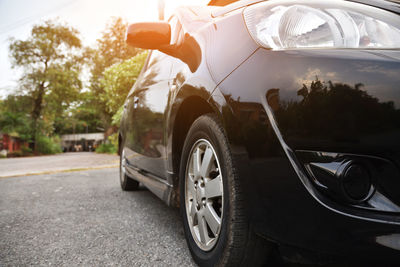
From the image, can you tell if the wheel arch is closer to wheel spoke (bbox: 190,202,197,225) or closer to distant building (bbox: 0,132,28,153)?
wheel spoke (bbox: 190,202,197,225)

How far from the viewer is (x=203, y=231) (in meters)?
1.67

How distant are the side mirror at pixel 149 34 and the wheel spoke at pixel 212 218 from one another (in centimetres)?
102

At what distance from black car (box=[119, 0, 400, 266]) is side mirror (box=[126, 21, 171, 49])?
44cm

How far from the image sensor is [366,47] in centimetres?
114

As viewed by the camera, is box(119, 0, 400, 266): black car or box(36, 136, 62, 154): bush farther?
box(36, 136, 62, 154): bush

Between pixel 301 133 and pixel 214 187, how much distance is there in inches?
22.1

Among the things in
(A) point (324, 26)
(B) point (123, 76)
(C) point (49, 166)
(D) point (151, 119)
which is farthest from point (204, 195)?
(B) point (123, 76)

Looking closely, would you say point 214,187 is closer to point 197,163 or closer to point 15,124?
point 197,163

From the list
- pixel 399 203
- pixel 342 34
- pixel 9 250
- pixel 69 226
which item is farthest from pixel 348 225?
pixel 69 226

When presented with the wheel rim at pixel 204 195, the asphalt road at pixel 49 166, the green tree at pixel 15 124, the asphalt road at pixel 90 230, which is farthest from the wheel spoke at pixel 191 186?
the green tree at pixel 15 124

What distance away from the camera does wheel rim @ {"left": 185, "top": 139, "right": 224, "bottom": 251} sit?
5.15 ft

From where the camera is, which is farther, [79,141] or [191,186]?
[79,141]

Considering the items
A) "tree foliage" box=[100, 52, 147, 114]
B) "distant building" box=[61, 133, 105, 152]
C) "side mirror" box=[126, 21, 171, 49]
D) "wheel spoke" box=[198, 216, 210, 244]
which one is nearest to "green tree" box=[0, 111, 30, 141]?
"tree foliage" box=[100, 52, 147, 114]

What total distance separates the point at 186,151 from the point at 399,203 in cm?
109
